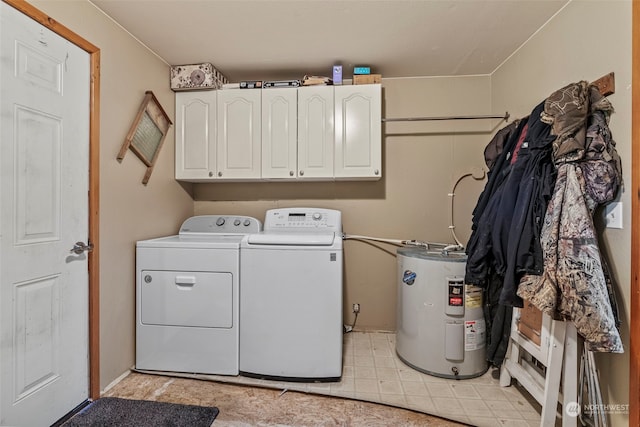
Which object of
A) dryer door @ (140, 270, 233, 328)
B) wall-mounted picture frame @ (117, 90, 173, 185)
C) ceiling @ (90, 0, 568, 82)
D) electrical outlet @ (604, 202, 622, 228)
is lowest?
dryer door @ (140, 270, 233, 328)

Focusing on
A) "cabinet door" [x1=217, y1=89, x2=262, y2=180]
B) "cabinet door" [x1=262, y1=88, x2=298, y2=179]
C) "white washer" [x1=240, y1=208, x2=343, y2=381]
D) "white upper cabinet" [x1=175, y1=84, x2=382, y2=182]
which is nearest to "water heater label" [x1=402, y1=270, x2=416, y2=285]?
"white washer" [x1=240, y1=208, x2=343, y2=381]

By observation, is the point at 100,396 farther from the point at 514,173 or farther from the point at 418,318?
the point at 514,173

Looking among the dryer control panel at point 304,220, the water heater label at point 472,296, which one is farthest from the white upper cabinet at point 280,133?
the water heater label at point 472,296

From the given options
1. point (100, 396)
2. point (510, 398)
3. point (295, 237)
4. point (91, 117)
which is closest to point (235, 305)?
point (295, 237)

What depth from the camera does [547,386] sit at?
134 centimetres

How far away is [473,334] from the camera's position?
1812mm

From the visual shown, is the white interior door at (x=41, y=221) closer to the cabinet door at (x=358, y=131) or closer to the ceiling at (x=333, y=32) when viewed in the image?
the ceiling at (x=333, y=32)

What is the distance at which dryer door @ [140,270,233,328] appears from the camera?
1.79 metres

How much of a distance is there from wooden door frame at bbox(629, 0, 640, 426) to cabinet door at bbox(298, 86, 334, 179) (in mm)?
1610

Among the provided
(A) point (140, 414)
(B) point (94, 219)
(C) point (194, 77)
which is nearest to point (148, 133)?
(C) point (194, 77)

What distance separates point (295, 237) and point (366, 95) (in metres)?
1.26

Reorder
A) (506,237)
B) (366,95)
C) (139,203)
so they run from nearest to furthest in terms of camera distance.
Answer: (506,237) → (139,203) → (366,95)

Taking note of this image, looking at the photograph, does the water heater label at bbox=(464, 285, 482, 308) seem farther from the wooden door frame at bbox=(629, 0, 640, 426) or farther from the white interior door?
the white interior door

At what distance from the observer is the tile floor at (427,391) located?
1512 millimetres
